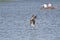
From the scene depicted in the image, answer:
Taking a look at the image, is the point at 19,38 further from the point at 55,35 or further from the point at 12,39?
the point at 55,35

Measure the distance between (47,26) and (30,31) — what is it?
464 cm

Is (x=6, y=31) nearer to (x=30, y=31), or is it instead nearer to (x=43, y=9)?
(x=30, y=31)

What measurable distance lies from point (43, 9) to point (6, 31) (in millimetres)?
23897

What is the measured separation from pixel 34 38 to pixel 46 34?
3033 mm

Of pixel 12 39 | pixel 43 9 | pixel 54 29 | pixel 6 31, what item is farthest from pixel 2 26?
pixel 43 9

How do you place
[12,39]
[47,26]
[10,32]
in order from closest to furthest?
1. [12,39]
2. [10,32]
3. [47,26]

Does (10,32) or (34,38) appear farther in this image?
(10,32)

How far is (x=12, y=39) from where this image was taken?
Result: 2983cm

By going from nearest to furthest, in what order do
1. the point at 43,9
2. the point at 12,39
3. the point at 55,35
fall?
the point at 12,39, the point at 55,35, the point at 43,9

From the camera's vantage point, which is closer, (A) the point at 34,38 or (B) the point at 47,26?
(A) the point at 34,38

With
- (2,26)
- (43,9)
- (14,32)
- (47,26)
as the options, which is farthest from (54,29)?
(43,9)

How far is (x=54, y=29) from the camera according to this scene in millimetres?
35812

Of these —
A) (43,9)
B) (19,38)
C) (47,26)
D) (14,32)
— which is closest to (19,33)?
(14,32)

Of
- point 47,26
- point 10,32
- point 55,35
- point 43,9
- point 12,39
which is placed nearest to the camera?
point 12,39
